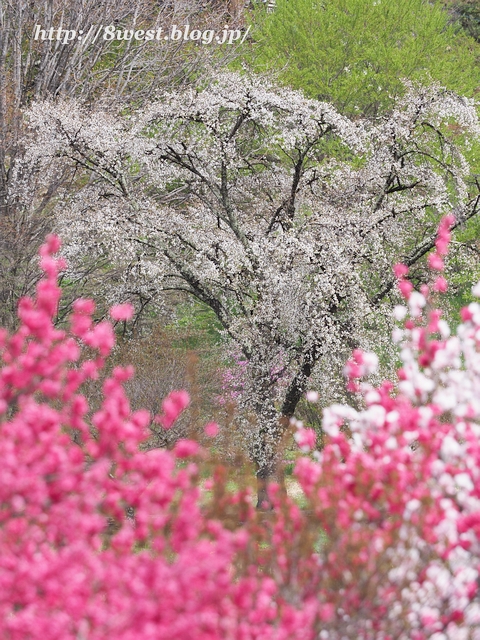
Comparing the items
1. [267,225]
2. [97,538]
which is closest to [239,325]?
[267,225]

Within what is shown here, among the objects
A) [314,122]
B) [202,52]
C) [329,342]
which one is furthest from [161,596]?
[202,52]

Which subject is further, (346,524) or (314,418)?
(314,418)

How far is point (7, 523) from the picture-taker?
262 centimetres

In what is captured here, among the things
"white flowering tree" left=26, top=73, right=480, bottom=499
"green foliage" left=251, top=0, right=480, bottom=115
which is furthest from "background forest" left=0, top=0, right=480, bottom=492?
"green foliage" left=251, top=0, right=480, bottom=115

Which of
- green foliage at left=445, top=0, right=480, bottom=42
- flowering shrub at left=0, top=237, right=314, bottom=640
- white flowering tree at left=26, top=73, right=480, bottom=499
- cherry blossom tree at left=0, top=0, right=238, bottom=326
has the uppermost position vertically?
green foliage at left=445, top=0, right=480, bottom=42

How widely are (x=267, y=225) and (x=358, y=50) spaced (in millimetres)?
8666

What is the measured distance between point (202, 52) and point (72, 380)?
62.2ft

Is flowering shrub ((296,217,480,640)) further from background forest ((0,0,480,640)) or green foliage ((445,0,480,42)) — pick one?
green foliage ((445,0,480,42))

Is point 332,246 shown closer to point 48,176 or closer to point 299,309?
point 299,309

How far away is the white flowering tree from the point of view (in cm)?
1245

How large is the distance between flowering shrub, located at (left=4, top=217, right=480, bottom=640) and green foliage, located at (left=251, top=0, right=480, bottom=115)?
57.9 ft

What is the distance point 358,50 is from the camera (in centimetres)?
2088

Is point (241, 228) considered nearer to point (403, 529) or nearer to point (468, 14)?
point (403, 529)

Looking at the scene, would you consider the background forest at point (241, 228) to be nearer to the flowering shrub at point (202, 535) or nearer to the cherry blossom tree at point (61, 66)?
the cherry blossom tree at point (61, 66)
